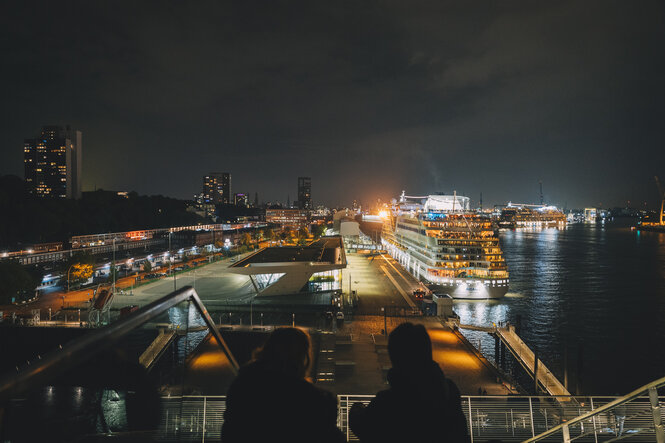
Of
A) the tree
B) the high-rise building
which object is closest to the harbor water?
the tree

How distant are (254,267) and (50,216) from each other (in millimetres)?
49368

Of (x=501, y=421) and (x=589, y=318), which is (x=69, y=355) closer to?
(x=501, y=421)

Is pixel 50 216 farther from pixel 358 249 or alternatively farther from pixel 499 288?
pixel 499 288

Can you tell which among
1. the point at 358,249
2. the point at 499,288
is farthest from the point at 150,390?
the point at 358,249

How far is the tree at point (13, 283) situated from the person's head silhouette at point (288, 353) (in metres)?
34.2

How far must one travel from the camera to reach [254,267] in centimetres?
2833

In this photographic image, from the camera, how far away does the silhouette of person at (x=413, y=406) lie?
2002mm

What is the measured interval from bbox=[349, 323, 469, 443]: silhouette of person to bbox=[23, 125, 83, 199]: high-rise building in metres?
117

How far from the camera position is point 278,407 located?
157cm

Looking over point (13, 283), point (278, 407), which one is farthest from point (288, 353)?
point (13, 283)

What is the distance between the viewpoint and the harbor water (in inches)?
845

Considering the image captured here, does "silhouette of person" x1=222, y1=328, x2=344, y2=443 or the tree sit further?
the tree

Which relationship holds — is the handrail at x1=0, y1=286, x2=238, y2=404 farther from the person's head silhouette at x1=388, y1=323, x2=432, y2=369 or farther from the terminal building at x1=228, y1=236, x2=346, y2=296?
the terminal building at x1=228, y1=236, x2=346, y2=296

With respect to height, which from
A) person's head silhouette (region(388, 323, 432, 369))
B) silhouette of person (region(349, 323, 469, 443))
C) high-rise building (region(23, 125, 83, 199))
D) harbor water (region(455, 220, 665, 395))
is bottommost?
harbor water (region(455, 220, 665, 395))
